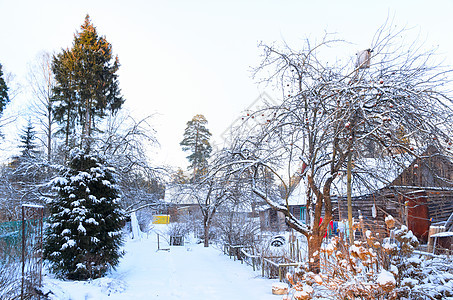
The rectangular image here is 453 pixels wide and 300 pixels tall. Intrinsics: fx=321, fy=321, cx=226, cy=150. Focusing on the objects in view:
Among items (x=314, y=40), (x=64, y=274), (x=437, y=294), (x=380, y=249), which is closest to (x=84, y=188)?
(x=64, y=274)

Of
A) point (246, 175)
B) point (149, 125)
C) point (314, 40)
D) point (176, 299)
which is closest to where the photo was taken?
point (314, 40)

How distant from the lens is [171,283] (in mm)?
8422

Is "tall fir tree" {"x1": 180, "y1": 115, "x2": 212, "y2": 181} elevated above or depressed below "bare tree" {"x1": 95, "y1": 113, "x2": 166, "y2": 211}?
above

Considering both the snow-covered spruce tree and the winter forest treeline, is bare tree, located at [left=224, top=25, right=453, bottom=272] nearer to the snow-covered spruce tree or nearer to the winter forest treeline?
the winter forest treeline

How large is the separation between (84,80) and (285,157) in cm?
1490

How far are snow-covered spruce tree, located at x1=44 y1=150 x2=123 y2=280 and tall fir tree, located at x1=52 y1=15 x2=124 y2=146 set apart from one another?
30.0ft

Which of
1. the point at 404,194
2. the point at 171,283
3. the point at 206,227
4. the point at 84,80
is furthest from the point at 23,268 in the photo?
the point at 84,80

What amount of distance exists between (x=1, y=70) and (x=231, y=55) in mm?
16942

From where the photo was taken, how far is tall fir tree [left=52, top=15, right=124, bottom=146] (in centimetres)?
1808

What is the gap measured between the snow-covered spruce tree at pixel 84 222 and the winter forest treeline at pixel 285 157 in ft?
0.10

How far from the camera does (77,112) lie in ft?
61.5

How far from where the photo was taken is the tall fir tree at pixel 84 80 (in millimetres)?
18078

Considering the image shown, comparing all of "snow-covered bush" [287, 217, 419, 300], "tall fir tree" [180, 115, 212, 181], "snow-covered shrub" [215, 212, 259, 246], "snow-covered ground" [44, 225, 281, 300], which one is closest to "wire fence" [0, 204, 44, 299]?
"snow-covered ground" [44, 225, 281, 300]

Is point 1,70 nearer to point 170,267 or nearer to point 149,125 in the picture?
point 149,125
